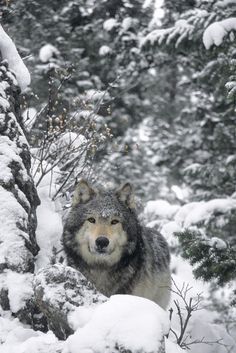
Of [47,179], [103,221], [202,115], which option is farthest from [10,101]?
[202,115]

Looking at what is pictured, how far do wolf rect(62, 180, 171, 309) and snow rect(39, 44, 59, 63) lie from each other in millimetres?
11059

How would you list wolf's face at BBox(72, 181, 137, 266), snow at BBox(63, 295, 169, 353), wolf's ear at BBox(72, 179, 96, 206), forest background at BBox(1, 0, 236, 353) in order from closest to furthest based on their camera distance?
1. snow at BBox(63, 295, 169, 353)
2. wolf's face at BBox(72, 181, 137, 266)
3. wolf's ear at BBox(72, 179, 96, 206)
4. forest background at BBox(1, 0, 236, 353)

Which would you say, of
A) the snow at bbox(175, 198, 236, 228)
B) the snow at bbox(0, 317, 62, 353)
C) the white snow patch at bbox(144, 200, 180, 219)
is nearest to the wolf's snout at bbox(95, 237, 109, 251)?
the snow at bbox(0, 317, 62, 353)

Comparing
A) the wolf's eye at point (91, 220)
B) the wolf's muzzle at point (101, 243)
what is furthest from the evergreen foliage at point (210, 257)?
the wolf's eye at point (91, 220)

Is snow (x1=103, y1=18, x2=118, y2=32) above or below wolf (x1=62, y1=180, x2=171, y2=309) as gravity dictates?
above

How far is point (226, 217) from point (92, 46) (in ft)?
37.3

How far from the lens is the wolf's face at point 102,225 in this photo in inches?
210

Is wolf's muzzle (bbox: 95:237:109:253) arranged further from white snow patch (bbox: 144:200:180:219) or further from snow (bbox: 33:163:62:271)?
white snow patch (bbox: 144:200:180:219)

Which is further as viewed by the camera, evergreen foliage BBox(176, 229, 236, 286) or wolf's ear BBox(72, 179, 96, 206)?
wolf's ear BBox(72, 179, 96, 206)

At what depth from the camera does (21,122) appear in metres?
6.72

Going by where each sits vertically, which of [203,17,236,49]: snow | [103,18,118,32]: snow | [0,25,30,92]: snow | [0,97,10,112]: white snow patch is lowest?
[0,97,10,112]: white snow patch

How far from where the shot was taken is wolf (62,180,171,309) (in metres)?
5.45

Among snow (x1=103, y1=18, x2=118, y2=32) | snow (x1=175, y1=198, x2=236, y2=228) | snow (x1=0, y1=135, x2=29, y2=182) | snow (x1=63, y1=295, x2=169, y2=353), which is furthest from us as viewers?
snow (x1=103, y1=18, x2=118, y2=32)

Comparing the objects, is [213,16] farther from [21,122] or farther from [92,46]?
[92,46]
